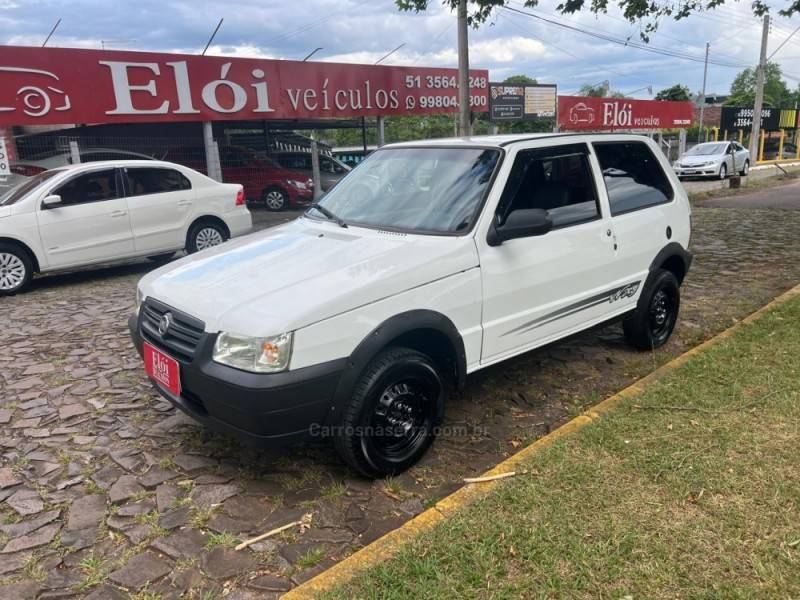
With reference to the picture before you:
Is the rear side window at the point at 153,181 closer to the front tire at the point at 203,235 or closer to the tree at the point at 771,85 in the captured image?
the front tire at the point at 203,235

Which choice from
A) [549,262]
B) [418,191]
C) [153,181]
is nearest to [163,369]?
[418,191]

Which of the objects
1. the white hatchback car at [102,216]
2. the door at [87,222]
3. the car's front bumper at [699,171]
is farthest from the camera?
the car's front bumper at [699,171]

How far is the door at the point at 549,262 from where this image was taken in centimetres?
359

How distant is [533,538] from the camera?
2662 millimetres

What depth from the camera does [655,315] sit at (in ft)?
→ 16.6

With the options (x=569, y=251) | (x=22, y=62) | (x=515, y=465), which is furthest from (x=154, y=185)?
(x=515, y=465)

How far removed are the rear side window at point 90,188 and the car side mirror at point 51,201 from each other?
15 centimetres

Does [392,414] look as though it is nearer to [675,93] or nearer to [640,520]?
[640,520]

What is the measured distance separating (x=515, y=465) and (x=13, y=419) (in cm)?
331

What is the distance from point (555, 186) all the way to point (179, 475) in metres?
2.92

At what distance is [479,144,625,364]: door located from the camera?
3.59 m

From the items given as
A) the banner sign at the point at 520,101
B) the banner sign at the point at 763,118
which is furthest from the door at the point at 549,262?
the banner sign at the point at 763,118

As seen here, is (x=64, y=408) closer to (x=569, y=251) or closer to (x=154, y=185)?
(x=569, y=251)

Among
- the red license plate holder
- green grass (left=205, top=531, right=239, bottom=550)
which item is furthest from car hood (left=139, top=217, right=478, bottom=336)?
green grass (left=205, top=531, right=239, bottom=550)
